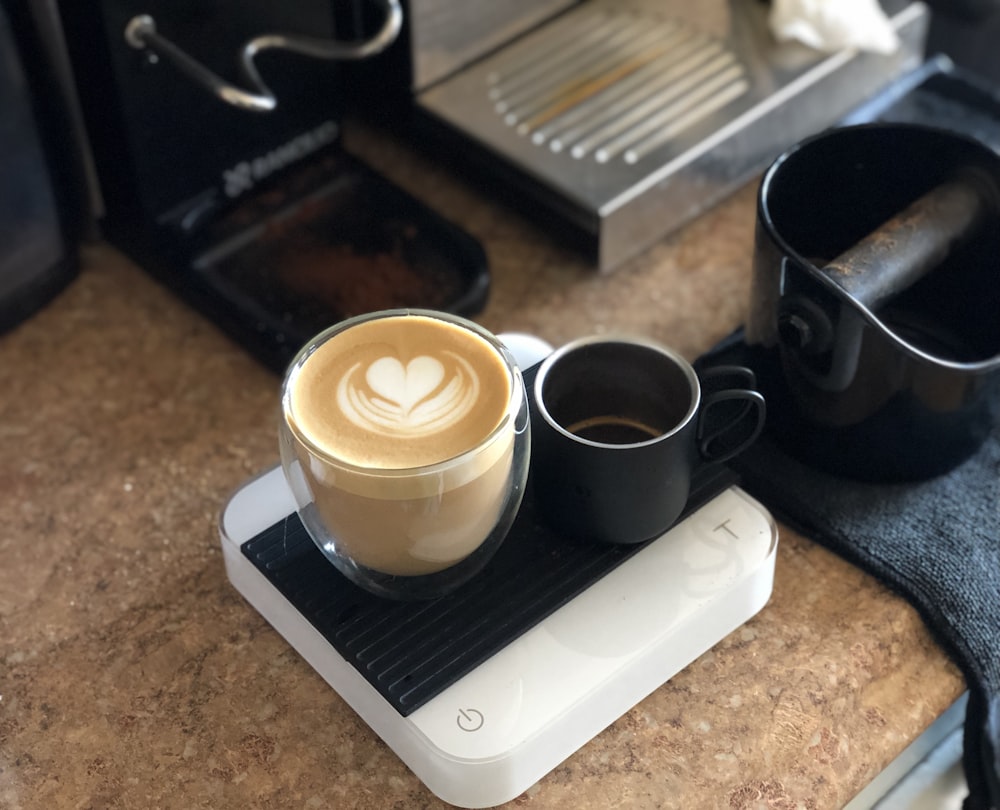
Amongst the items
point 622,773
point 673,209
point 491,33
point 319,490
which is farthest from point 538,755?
point 491,33

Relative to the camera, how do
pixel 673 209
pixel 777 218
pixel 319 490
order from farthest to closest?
pixel 673 209 < pixel 777 218 < pixel 319 490

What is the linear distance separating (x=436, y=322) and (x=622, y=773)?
0.72ft

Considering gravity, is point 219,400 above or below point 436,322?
below

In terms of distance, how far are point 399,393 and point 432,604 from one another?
0.34 ft

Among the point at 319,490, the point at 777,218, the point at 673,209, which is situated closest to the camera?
the point at 319,490

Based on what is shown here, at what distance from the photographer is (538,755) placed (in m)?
0.53

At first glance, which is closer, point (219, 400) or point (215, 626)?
point (215, 626)

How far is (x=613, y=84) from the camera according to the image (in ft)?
2.81

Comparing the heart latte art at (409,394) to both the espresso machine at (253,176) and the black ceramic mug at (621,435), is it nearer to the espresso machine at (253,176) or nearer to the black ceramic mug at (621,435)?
the black ceramic mug at (621,435)

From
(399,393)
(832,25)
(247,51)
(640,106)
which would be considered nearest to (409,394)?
(399,393)

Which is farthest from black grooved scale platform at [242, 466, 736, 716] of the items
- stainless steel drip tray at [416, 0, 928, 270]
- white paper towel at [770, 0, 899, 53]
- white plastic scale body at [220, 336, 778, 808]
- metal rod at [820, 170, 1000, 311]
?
white paper towel at [770, 0, 899, 53]

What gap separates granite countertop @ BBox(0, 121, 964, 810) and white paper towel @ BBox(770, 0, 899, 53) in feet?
0.79

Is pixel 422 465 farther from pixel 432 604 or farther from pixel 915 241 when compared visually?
pixel 915 241

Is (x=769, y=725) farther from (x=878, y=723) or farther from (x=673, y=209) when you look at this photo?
(x=673, y=209)
